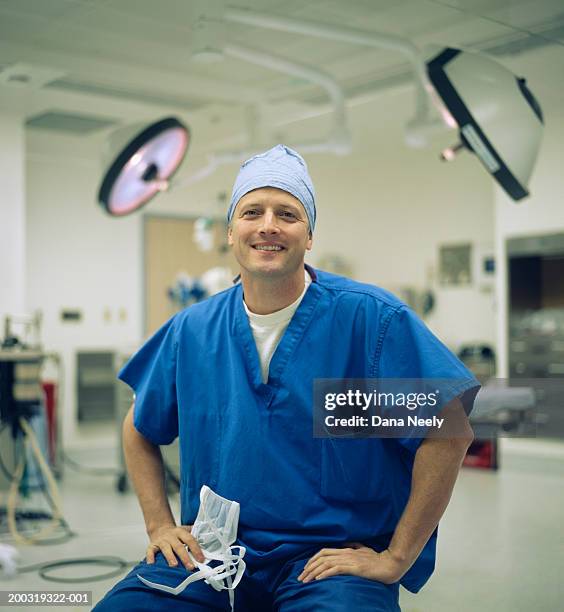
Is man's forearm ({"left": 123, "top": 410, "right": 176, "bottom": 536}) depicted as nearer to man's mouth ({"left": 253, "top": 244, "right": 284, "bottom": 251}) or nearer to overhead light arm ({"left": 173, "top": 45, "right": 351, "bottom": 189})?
man's mouth ({"left": 253, "top": 244, "right": 284, "bottom": 251})

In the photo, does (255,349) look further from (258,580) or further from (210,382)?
(258,580)

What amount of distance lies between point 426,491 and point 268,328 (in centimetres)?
40

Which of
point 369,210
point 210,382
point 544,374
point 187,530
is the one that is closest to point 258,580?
point 187,530

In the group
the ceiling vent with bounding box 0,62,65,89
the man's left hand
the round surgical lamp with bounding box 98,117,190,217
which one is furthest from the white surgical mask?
the ceiling vent with bounding box 0,62,65,89

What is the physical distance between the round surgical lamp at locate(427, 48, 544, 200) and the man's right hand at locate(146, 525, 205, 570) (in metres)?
1.45

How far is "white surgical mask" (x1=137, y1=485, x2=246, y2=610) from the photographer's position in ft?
4.50

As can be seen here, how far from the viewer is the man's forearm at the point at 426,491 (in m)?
1.38

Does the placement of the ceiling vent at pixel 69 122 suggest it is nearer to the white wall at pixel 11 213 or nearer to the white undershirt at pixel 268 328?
the white wall at pixel 11 213

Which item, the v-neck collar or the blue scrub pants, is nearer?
the blue scrub pants

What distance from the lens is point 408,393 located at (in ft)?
4.69

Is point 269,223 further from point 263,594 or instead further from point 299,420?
point 263,594

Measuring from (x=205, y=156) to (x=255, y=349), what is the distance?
178 inches

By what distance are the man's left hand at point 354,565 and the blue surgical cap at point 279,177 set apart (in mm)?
561

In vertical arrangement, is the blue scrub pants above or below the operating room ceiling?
below
